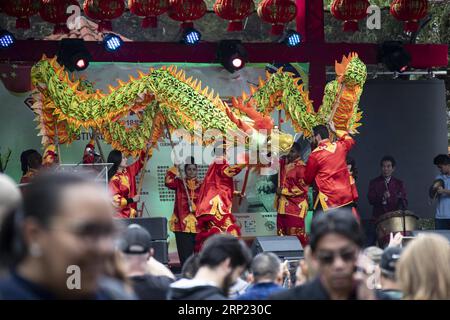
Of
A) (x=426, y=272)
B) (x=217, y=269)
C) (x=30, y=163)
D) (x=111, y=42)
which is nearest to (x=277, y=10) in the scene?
(x=111, y=42)

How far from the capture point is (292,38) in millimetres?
13602

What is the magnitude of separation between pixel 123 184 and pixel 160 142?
1.77 m

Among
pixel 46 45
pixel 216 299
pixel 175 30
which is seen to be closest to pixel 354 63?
pixel 46 45

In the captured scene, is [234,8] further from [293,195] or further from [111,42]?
[293,195]

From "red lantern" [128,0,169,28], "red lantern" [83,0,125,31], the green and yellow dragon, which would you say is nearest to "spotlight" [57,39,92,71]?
"red lantern" [83,0,125,31]

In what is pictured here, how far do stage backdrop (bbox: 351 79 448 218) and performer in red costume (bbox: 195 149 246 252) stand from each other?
3666 millimetres

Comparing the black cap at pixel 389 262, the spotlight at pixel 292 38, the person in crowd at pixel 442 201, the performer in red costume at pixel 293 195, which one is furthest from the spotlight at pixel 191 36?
the black cap at pixel 389 262

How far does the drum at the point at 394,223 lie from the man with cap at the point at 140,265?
6980 mm

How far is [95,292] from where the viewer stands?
3.15 meters

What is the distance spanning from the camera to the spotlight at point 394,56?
45.6 feet

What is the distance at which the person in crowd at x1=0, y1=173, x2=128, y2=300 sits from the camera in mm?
2957

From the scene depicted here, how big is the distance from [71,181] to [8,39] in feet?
33.1

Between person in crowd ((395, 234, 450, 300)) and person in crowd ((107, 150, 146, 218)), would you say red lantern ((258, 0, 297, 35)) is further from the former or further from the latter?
person in crowd ((395, 234, 450, 300))
